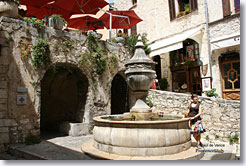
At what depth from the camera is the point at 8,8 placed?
5.30 metres

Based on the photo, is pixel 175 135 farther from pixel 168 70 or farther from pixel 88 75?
pixel 168 70

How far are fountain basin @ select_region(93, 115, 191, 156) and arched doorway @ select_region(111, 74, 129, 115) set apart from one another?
562cm

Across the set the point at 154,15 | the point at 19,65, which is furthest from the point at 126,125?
the point at 154,15

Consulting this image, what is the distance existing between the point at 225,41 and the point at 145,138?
6461 mm

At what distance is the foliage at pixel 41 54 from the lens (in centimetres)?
580

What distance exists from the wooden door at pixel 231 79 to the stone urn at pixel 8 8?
8.07 meters

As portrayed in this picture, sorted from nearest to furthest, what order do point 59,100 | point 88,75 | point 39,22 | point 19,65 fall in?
point 19,65 → point 39,22 → point 88,75 → point 59,100

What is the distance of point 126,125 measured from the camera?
3912 millimetres

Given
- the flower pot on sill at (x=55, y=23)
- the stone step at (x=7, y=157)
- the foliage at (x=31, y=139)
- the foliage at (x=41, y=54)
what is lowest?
the stone step at (x=7, y=157)

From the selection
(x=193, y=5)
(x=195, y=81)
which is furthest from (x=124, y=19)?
(x=195, y=81)

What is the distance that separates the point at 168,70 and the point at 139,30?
12.0 ft

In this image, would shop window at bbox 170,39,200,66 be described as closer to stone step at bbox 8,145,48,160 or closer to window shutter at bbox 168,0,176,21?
window shutter at bbox 168,0,176,21

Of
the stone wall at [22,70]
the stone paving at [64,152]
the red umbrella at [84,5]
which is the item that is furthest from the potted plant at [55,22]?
the stone paving at [64,152]

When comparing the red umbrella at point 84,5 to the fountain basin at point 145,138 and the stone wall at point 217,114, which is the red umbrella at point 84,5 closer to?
the stone wall at point 217,114
